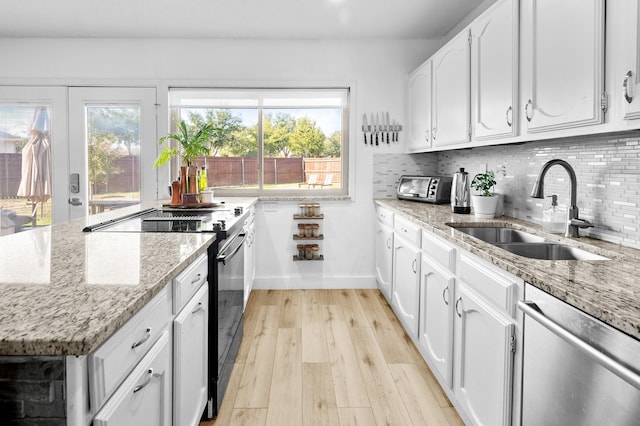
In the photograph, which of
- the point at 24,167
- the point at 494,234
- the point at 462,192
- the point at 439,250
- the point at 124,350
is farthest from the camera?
the point at 24,167

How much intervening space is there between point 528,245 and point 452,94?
4.55 ft

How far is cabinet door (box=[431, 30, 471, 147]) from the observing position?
2744 mm

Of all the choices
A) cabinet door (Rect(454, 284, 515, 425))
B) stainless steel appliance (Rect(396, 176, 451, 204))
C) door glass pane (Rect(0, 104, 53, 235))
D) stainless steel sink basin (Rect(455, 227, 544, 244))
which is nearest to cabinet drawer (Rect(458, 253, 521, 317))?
cabinet door (Rect(454, 284, 515, 425))

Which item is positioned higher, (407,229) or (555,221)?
(555,221)

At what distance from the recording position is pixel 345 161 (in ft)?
14.1

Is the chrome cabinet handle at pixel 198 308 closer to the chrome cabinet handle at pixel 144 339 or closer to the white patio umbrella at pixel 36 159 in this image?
the chrome cabinet handle at pixel 144 339

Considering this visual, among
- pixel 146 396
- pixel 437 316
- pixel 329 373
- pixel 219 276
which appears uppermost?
pixel 219 276

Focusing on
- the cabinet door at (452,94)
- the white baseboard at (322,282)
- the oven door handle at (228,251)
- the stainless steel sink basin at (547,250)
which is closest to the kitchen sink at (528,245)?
the stainless steel sink basin at (547,250)

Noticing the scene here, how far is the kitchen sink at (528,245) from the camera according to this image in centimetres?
178

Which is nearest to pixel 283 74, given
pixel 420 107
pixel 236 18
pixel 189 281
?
pixel 236 18

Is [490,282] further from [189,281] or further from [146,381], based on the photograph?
[146,381]

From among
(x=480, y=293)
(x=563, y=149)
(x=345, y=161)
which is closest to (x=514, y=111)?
(x=563, y=149)

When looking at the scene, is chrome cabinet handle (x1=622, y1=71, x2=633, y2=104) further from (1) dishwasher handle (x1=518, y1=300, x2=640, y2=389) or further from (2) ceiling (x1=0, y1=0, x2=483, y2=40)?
(2) ceiling (x1=0, y1=0, x2=483, y2=40)

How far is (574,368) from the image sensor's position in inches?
42.2
